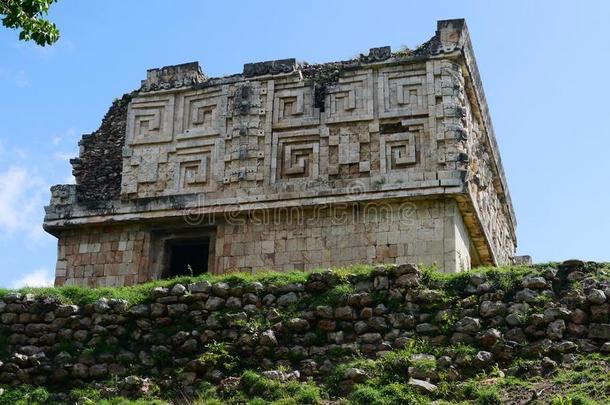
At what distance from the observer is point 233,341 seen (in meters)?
10.0

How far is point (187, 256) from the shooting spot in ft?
51.9

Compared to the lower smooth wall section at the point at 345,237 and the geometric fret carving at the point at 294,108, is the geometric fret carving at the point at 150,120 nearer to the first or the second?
the geometric fret carving at the point at 294,108

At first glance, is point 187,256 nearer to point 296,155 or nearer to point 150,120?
point 150,120

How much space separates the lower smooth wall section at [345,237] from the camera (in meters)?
13.5

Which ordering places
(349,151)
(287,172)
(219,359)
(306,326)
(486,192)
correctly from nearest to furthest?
(219,359) → (306,326) → (349,151) → (287,172) → (486,192)

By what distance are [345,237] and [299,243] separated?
2.34 feet

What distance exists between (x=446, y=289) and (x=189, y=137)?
6421mm

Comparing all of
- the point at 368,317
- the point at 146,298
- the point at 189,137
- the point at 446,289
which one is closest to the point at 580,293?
the point at 446,289

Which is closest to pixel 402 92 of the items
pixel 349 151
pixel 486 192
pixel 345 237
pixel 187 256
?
pixel 349 151

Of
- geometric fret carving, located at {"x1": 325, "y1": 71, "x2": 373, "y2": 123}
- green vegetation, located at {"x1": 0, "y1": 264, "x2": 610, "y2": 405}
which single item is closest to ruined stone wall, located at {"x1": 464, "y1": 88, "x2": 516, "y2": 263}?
geometric fret carving, located at {"x1": 325, "y1": 71, "x2": 373, "y2": 123}

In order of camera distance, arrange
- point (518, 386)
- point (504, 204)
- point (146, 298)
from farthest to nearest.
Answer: point (504, 204), point (146, 298), point (518, 386)

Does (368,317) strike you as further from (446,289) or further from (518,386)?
(518,386)

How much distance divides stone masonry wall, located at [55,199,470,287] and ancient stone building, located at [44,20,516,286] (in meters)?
0.02

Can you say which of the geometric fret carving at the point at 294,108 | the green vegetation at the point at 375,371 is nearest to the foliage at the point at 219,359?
the green vegetation at the point at 375,371
